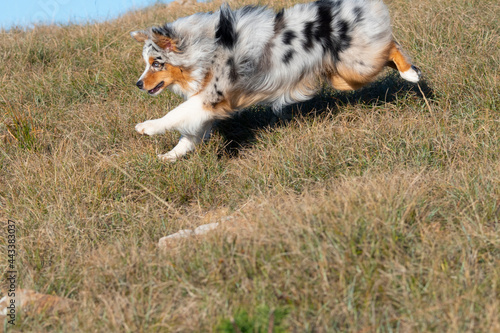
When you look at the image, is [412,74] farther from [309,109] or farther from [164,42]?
[164,42]

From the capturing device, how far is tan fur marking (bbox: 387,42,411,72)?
16.0ft

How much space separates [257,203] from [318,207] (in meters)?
0.62

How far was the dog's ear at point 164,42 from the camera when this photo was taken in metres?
4.50

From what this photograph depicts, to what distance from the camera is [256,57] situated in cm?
467

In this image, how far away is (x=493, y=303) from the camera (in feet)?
7.79

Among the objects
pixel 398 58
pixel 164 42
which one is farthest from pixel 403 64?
pixel 164 42

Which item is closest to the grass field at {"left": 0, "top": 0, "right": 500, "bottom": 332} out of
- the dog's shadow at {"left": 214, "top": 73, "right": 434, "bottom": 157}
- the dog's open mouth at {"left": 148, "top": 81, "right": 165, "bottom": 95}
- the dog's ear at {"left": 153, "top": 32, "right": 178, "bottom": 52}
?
the dog's shadow at {"left": 214, "top": 73, "right": 434, "bottom": 157}

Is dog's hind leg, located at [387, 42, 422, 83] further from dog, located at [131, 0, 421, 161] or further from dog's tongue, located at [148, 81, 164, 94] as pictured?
dog's tongue, located at [148, 81, 164, 94]

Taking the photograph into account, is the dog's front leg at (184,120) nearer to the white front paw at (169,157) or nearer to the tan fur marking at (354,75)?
the white front paw at (169,157)

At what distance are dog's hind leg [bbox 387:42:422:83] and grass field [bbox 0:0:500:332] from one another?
33cm

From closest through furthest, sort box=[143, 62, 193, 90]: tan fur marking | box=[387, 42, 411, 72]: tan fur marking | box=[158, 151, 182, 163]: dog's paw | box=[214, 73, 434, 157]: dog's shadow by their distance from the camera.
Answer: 1. box=[143, 62, 193, 90]: tan fur marking
2. box=[158, 151, 182, 163]: dog's paw
3. box=[387, 42, 411, 72]: tan fur marking
4. box=[214, 73, 434, 157]: dog's shadow

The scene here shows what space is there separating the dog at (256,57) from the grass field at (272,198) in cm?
36

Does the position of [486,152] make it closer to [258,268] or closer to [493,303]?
[493,303]

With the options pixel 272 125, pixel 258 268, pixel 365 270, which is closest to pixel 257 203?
pixel 258 268
